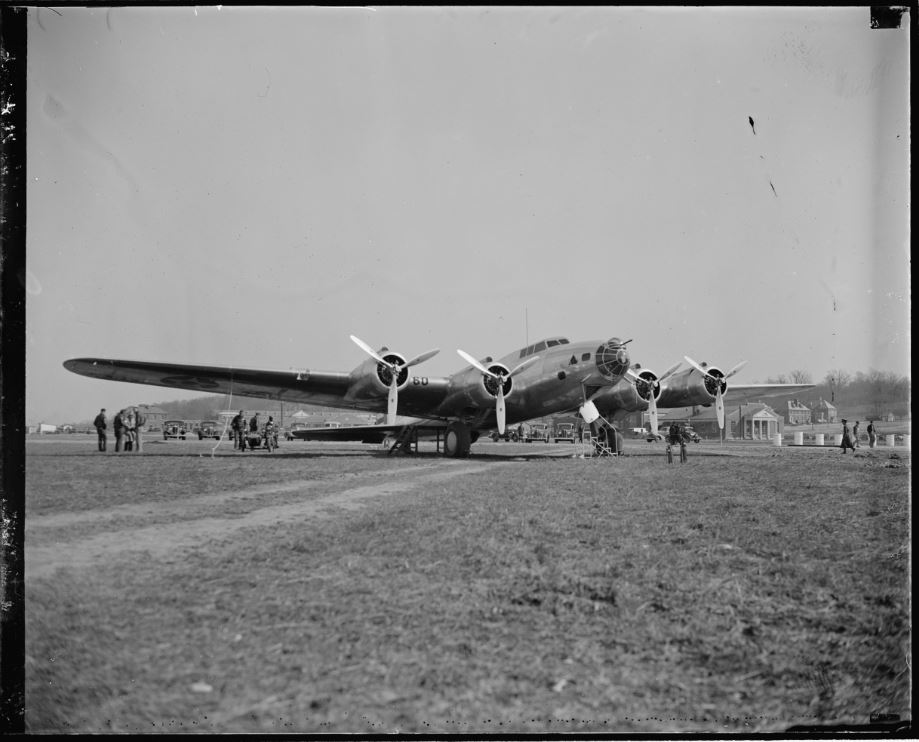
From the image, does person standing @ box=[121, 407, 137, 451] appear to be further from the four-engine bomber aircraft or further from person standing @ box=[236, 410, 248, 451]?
person standing @ box=[236, 410, 248, 451]

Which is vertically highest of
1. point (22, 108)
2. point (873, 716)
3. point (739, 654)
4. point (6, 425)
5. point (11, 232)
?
point (22, 108)

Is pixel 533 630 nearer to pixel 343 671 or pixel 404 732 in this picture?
pixel 404 732

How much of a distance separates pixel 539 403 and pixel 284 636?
18.7 meters

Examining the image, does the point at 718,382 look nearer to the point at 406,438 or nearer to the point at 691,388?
the point at 691,388

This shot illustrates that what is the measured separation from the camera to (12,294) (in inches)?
207

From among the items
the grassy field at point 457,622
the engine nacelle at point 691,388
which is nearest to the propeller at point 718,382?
the engine nacelle at point 691,388

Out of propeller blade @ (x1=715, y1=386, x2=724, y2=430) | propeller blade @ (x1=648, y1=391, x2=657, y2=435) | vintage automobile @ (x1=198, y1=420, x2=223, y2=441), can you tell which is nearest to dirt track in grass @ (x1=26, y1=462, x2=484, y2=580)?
propeller blade @ (x1=648, y1=391, x2=657, y2=435)

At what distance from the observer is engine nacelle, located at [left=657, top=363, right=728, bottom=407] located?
1015 inches

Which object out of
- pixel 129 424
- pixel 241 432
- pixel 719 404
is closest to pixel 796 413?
pixel 719 404

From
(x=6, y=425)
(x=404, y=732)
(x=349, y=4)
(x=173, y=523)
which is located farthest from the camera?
(x=173, y=523)

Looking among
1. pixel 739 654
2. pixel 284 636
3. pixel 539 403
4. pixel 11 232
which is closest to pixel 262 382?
pixel 539 403

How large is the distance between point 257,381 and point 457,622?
17701 mm

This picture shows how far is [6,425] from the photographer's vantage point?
5.14 meters

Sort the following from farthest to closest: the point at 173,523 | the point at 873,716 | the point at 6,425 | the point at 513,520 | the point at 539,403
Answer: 1. the point at 539,403
2. the point at 513,520
3. the point at 173,523
4. the point at 6,425
5. the point at 873,716
